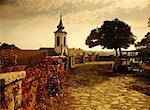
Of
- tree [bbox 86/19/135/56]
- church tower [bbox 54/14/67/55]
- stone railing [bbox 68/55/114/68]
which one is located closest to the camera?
stone railing [bbox 68/55/114/68]

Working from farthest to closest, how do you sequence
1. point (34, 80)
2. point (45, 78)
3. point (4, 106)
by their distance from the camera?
point (45, 78)
point (34, 80)
point (4, 106)

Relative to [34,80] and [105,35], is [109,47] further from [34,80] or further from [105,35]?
[34,80]

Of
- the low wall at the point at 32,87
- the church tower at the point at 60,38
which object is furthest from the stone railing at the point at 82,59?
the low wall at the point at 32,87

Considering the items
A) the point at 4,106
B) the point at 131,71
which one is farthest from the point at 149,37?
the point at 4,106

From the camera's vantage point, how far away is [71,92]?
906 centimetres

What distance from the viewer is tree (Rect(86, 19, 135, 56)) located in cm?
3978

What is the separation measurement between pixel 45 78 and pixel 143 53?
13.8 metres

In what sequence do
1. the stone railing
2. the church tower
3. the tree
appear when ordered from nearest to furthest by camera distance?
the stone railing < the church tower < the tree

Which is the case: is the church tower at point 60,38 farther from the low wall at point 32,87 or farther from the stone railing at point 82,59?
the low wall at point 32,87

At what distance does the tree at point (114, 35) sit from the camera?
39781mm

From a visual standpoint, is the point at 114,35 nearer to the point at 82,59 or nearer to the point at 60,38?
the point at 60,38

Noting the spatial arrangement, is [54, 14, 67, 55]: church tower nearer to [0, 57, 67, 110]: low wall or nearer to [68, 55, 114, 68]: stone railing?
[68, 55, 114, 68]: stone railing

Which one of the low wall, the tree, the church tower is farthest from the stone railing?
the low wall

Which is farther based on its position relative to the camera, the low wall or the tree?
the tree
